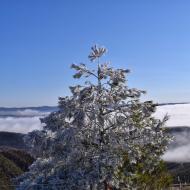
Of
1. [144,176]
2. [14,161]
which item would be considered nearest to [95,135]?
[144,176]

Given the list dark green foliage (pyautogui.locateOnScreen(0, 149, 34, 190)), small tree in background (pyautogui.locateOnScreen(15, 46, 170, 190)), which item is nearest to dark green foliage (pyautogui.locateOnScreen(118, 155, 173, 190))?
small tree in background (pyautogui.locateOnScreen(15, 46, 170, 190))

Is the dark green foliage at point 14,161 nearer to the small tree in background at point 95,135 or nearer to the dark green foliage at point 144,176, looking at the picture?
the dark green foliage at point 144,176

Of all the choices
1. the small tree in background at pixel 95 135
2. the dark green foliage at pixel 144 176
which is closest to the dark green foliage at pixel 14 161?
the dark green foliage at pixel 144 176

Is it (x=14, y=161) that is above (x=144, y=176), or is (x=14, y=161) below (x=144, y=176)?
above

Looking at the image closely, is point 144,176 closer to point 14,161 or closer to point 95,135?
point 95,135

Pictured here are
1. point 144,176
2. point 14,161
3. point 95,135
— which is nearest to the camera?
point 95,135

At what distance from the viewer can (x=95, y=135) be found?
23.0 meters

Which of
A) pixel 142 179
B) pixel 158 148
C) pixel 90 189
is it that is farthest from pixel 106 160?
pixel 142 179

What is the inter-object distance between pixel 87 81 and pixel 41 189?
4.95 meters

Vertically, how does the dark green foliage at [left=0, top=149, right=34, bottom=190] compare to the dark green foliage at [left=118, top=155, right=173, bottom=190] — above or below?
above

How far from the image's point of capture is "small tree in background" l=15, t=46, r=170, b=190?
74.0 ft

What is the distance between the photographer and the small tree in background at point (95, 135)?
74.0ft

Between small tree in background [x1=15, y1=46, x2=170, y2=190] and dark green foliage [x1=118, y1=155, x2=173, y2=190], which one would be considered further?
dark green foliage [x1=118, y1=155, x2=173, y2=190]

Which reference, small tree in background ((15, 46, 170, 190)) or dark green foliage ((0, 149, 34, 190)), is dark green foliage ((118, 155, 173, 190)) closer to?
small tree in background ((15, 46, 170, 190))
